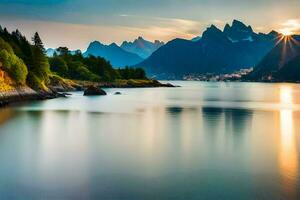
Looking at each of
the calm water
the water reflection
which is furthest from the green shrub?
the water reflection

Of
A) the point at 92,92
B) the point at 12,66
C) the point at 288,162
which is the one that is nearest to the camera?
the point at 288,162

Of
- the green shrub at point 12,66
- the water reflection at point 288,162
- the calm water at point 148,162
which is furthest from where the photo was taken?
the green shrub at point 12,66

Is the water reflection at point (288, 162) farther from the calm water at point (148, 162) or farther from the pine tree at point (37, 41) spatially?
the pine tree at point (37, 41)

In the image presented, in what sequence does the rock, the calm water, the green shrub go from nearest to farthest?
the calm water
the green shrub
the rock

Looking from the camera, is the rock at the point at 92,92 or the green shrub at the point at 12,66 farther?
the rock at the point at 92,92

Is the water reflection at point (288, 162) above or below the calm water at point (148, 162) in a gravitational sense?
below

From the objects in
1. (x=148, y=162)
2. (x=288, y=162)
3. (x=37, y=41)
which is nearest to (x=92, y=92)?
(x=37, y=41)

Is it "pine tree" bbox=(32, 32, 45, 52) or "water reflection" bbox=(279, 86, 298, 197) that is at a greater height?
"pine tree" bbox=(32, 32, 45, 52)

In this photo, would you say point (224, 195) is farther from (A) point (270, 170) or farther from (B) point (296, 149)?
(B) point (296, 149)

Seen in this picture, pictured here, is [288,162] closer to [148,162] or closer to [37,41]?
[148,162]

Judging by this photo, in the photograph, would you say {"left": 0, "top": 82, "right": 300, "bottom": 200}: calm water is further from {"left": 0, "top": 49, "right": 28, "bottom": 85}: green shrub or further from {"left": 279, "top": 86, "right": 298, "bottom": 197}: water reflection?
{"left": 0, "top": 49, "right": 28, "bottom": 85}: green shrub

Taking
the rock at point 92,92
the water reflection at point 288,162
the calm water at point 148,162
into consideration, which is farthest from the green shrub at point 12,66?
the water reflection at point 288,162

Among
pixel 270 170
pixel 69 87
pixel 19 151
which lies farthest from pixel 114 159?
pixel 69 87

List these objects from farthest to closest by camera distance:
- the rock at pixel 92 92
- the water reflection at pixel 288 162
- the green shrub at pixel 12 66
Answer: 1. the rock at pixel 92 92
2. the green shrub at pixel 12 66
3. the water reflection at pixel 288 162
